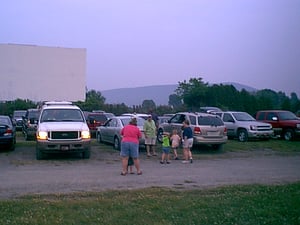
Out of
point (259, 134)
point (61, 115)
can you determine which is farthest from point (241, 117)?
point (61, 115)

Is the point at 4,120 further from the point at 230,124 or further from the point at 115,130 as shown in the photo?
the point at 230,124

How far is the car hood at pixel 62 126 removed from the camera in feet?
51.6

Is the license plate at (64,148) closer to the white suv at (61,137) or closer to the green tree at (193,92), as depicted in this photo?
the white suv at (61,137)

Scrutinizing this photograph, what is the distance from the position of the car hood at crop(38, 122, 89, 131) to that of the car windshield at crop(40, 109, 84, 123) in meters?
0.58

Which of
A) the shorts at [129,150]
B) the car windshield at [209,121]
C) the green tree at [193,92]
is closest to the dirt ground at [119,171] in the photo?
the shorts at [129,150]

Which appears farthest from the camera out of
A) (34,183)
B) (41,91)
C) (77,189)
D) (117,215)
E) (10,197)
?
(41,91)

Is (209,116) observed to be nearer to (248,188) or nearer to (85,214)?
(248,188)

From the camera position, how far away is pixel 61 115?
17.3 meters

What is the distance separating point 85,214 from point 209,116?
1354 cm

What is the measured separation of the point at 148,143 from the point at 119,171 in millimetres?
4602

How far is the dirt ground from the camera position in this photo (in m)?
10.7

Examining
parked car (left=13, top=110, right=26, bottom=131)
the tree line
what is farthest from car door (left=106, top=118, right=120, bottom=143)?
the tree line

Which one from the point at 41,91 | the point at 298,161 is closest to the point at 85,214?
the point at 298,161

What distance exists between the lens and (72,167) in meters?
Result: 14.3
